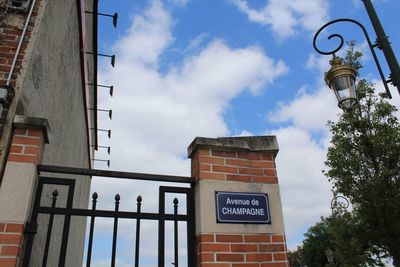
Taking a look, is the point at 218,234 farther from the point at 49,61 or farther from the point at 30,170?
the point at 49,61

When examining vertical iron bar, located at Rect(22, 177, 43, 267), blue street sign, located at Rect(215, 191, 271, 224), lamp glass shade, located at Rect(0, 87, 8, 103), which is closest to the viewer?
vertical iron bar, located at Rect(22, 177, 43, 267)

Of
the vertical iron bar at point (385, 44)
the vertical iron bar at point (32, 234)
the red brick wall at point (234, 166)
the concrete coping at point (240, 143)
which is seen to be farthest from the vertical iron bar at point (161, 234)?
the vertical iron bar at point (385, 44)

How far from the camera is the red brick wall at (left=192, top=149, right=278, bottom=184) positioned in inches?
118

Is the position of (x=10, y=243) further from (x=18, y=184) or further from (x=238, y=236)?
(x=238, y=236)

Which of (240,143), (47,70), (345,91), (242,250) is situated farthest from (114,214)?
(345,91)

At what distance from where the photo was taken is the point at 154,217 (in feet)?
9.14

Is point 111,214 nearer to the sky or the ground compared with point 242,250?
nearer to the sky

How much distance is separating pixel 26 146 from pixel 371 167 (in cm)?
1125

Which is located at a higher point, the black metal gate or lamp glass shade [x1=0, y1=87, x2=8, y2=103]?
lamp glass shade [x1=0, y1=87, x2=8, y2=103]

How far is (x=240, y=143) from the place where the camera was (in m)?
3.18

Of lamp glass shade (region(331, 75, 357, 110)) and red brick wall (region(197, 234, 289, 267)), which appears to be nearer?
red brick wall (region(197, 234, 289, 267))

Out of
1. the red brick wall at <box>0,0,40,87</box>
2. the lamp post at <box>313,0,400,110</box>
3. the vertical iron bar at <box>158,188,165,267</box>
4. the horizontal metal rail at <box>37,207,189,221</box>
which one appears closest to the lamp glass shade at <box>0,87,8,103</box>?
the red brick wall at <box>0,0,40,87</box>

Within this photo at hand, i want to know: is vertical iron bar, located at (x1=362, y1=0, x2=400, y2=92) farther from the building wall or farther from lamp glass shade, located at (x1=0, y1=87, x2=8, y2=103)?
lamp glass shade, located at (x1=0, y1=87, x2=8, y2=103)

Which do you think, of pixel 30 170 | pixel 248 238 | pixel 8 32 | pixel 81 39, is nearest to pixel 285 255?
pixel 248 238
